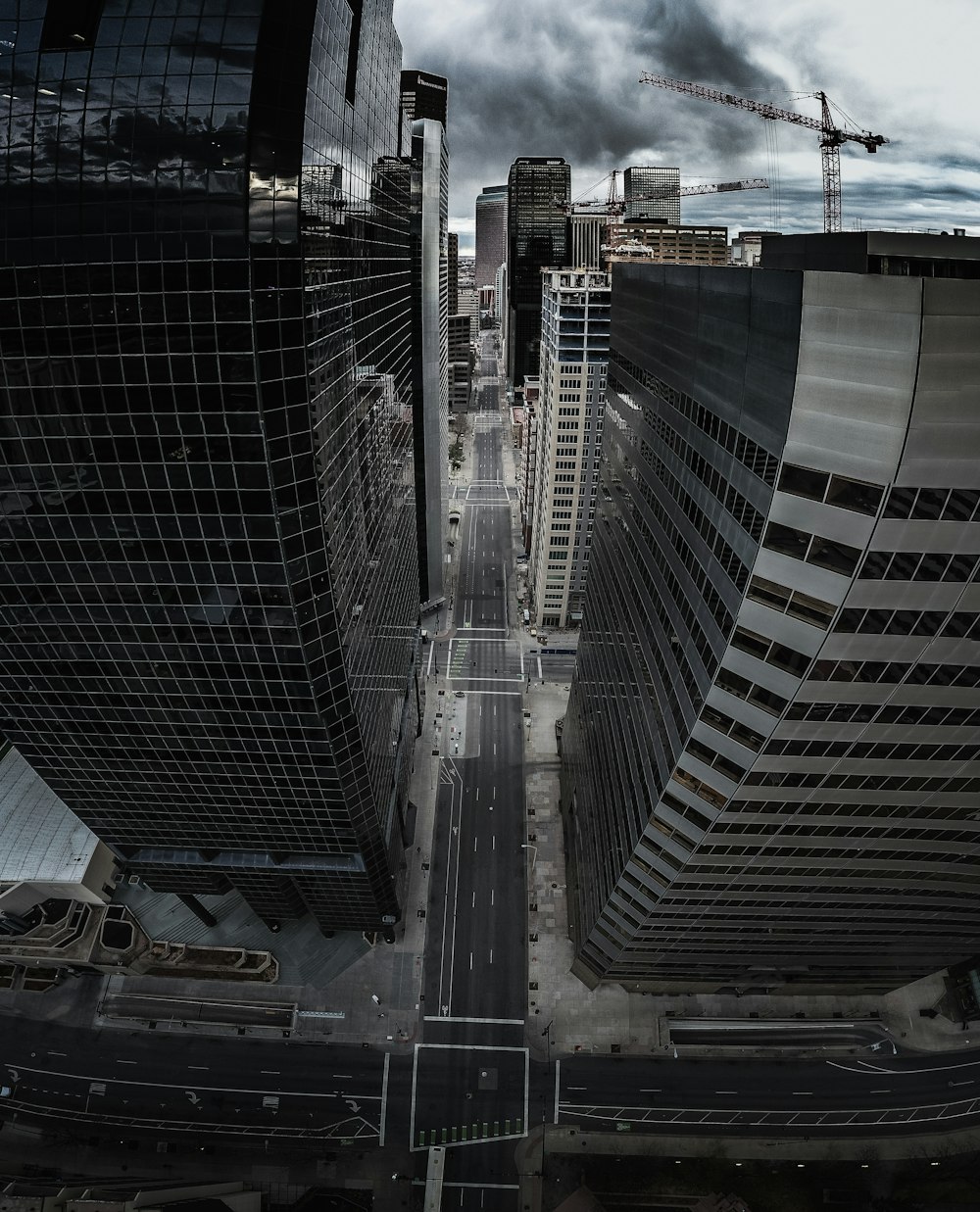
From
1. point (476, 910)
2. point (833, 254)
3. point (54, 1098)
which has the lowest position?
point (54, 1098)

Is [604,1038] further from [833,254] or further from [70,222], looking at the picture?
[70,222]

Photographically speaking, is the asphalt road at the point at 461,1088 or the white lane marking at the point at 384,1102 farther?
the asphalt road at the point at 461,1088

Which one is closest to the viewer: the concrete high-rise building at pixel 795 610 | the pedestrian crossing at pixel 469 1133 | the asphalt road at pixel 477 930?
the concrete high-rise building at pixel 795 610

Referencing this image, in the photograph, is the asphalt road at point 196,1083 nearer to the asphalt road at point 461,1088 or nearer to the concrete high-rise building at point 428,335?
the asphalt road at point 461,1088

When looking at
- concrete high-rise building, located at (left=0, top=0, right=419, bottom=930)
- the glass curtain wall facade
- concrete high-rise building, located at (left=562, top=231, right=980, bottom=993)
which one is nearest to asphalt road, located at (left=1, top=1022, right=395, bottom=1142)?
concrete high-rise building, located at (left=0, top=0, right=419, bottom=930)

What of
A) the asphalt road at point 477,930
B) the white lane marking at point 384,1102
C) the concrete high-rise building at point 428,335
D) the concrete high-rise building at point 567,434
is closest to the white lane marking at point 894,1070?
the asphalt road at point 477,930

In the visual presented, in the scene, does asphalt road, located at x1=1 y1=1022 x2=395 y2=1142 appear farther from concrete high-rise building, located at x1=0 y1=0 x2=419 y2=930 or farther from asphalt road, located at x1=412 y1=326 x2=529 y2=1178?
concrete high-rise building, located at x1=0 y1=0 x2=419 y2=930

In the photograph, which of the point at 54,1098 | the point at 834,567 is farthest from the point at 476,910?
the point at 834,567
